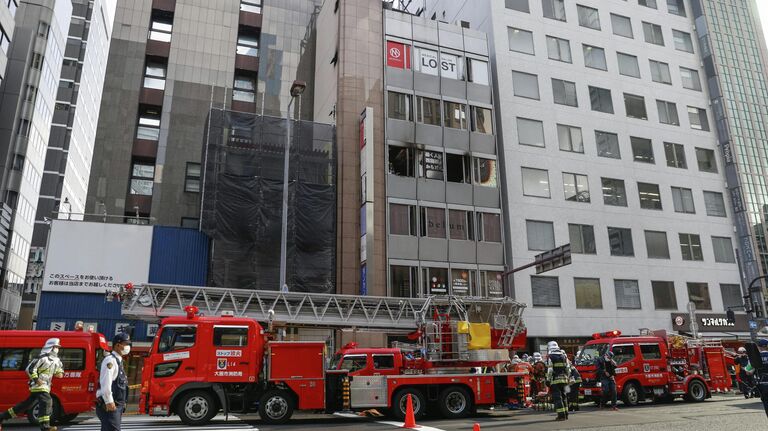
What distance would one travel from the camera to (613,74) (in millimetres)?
39781

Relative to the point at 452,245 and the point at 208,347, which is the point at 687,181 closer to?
the point at 452,245

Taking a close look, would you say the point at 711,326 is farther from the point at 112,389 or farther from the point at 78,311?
the point at 112,389

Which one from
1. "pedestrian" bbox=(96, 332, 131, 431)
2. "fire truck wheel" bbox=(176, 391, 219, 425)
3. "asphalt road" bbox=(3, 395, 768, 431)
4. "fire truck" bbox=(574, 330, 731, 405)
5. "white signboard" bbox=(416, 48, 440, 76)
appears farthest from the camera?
"white signboard" bbox=(416, 48, 440, 76)

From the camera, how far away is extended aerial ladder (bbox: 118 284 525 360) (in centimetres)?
1905

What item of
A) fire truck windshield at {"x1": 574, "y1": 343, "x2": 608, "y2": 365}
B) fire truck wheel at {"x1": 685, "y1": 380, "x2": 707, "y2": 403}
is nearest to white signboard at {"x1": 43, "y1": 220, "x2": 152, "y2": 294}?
fire truck windshield at {"x1": 574, "y1": 343, "x2": 608, "y2": 365}

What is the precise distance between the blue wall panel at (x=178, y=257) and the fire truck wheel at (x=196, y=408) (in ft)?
51.2

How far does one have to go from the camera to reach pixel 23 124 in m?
55.7

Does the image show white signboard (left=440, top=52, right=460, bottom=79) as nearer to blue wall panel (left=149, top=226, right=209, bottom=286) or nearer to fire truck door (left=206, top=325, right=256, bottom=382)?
blue wall panel (left=149, top=226, right=209, bottom=286)

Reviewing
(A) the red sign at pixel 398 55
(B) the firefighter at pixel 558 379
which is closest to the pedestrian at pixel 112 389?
(B) the firefighter at pixel 558 379

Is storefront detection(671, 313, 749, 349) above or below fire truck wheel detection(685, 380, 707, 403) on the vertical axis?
above

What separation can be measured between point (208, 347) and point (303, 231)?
612 inches

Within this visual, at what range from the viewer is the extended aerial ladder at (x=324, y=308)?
1905cm

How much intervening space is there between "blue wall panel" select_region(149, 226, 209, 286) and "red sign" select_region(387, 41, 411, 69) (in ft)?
50.3

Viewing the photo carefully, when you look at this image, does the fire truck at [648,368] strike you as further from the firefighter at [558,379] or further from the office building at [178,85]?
Answer: the office building at [178,85]
